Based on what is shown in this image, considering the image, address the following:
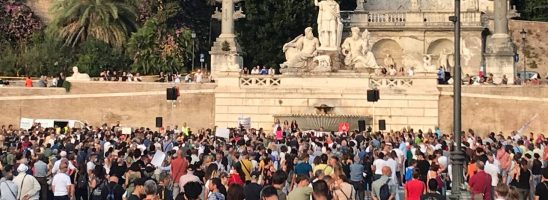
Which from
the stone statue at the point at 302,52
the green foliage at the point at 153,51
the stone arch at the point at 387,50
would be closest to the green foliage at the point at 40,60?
the green foliage at the point at 153,51

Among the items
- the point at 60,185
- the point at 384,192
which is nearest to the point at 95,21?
the point at 60,185

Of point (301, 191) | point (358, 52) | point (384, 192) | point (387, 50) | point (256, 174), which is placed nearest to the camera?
point (301, 191)

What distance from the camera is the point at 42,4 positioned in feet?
200

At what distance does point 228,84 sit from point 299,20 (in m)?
11.9

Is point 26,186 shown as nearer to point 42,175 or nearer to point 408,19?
point 42,175

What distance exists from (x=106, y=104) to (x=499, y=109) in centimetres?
1635

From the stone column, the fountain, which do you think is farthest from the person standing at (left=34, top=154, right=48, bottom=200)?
the stone column

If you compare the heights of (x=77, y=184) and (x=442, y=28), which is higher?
(x=442, y=28)

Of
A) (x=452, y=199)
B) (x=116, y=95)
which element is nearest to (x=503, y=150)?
(x=452, y=199)

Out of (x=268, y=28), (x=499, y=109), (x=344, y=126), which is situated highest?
(x=268, y=28)

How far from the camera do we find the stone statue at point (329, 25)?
4181cm

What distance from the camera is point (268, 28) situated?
52281 mm

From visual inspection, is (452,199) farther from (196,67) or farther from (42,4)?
(42,4)

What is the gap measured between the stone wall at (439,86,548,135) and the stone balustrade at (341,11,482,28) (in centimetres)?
1250
